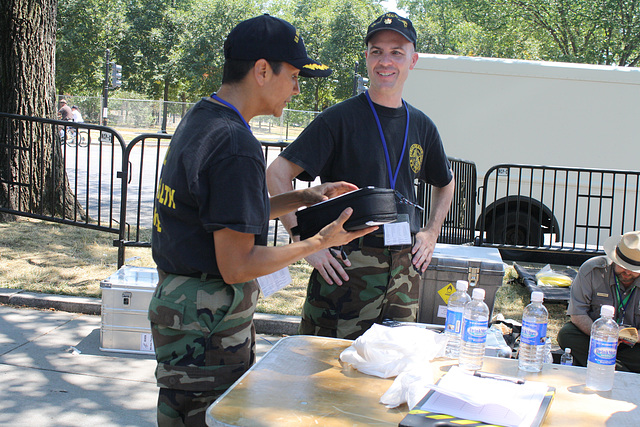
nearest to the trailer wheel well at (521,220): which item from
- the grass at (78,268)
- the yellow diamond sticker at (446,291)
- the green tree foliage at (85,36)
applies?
the grass at (78,268)

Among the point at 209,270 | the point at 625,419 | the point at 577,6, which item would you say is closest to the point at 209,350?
the point at 209,270

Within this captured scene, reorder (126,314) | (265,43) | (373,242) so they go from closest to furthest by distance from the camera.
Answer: (265,43), (373,242), (126,314)

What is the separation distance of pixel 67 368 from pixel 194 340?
119 inches

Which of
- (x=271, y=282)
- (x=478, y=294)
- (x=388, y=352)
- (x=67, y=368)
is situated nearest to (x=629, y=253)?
(x=478, y=294)

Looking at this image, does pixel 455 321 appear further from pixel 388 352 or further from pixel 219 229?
pixel 219 229

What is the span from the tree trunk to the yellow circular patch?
6340mm

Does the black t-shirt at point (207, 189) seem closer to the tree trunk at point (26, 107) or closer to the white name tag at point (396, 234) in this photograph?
the white name tag at point (396, 234)

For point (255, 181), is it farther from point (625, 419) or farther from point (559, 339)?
point (559, 339)

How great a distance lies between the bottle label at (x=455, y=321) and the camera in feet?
9.27

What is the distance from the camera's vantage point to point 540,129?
932 centimetres

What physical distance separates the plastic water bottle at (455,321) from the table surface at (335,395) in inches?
4.8

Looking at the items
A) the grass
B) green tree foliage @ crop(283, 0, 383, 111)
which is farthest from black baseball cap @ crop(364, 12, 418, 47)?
green tree foliage @ crop(283, 0, 383, 111)

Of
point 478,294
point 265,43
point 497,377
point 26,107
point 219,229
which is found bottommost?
point 497,377

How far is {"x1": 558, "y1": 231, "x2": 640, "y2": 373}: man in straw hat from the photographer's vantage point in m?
4.47
